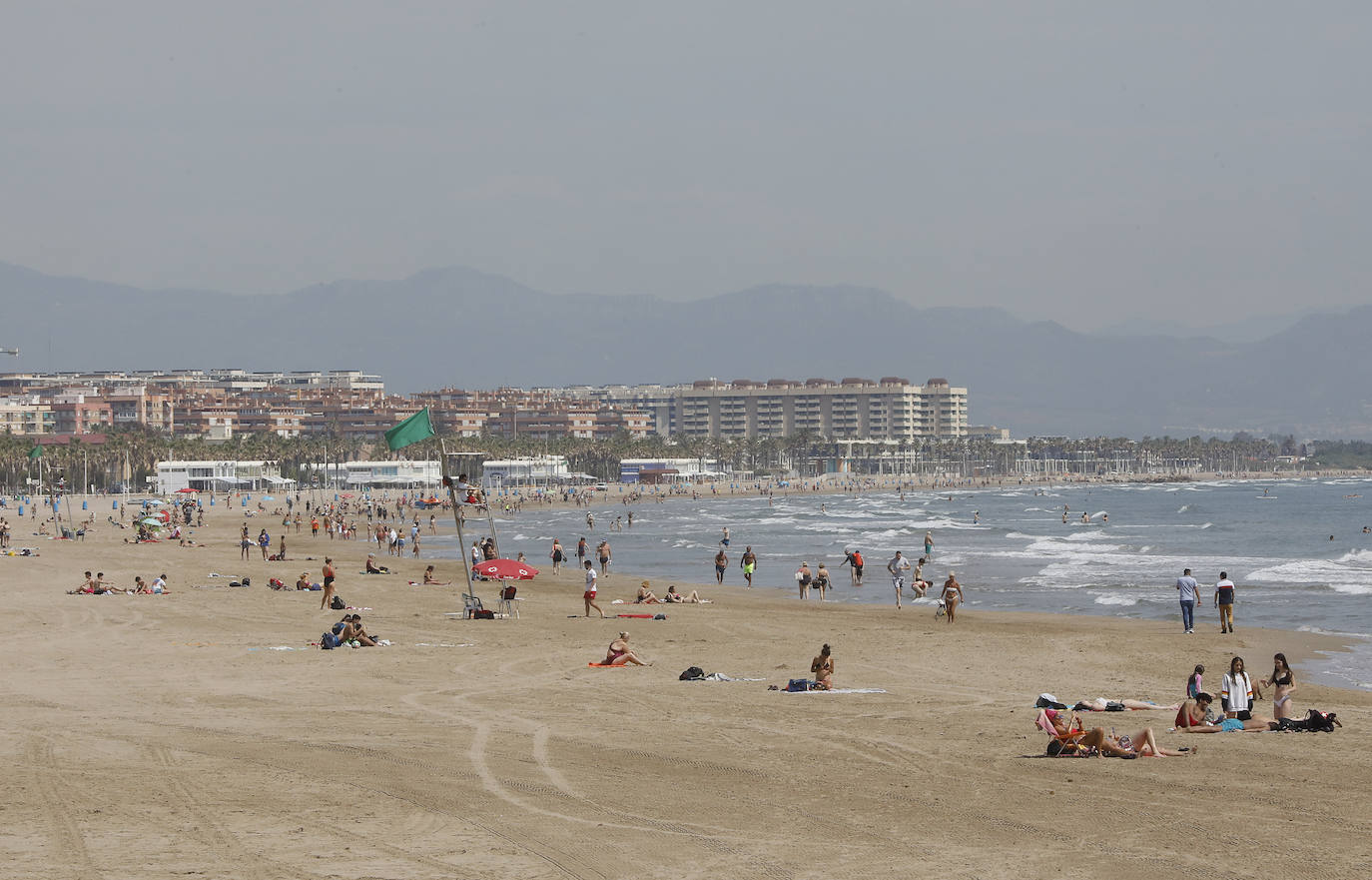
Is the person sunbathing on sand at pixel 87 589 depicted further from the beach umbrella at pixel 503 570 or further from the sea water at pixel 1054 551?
the sea water at pixel 1054 551

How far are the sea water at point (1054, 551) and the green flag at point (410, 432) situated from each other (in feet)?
31.7

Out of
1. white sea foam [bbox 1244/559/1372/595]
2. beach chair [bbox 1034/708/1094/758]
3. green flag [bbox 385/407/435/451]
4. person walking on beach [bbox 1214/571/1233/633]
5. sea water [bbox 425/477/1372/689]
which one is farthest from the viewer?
white sea foam [bbox 1244/559/1372/595]

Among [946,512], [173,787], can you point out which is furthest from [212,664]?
[946,512]

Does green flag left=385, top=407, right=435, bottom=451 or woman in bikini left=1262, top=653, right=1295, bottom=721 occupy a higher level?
green flag left=385, top=407, right=435, bottom=451

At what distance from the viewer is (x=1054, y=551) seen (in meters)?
52.7

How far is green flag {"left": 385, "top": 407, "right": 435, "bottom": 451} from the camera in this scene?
84.9 ft

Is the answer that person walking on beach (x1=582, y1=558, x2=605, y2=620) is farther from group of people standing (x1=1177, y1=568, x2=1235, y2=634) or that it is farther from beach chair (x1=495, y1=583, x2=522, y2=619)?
group of people standing (x1=1177, y1=568, x2=1235, y2=634)

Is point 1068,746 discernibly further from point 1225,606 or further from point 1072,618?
point 1072,618

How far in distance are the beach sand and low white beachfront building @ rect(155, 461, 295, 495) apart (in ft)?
359

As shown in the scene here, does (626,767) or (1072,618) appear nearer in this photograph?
(626,767)

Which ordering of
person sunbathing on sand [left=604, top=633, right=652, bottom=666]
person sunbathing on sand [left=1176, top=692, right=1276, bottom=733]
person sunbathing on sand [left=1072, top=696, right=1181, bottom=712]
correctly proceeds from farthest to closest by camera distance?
person sunbathing on sand [left=604, top=633, right=652, bottom=666] < person sunbathing on sand [left=1072, top=696, right=1181, bottom=712] < person sunbathing on sand [left=1176, top=692, right=1276, bottom=733]

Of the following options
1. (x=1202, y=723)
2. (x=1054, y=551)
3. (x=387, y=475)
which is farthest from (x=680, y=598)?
(x=387, y=475)

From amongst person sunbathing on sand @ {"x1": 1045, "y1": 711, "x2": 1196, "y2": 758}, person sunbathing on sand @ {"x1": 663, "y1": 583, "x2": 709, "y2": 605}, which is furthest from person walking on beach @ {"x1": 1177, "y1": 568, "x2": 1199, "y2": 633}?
person sunbathing on sand @ {"x1": 1045, "y1": 711, "x2": 1196, "y2": 758}

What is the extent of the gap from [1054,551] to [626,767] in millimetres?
42381
